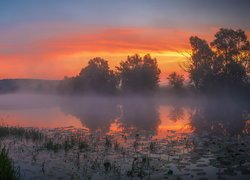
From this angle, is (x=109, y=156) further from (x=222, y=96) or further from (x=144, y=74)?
(x=144, y=74)

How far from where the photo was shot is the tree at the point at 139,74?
95.9m

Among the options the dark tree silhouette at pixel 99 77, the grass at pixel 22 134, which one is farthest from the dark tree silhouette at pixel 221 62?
the grass at pixel 22 134

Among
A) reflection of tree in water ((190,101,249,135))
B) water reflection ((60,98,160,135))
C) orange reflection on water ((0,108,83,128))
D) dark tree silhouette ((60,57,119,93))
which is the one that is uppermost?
dark tree silhouette ((60,57,119,93))

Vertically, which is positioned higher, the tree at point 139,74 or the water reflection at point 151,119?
the tree at point 139,74

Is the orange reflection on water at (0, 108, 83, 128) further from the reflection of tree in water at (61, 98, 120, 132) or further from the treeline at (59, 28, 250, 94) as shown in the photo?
the treeline at (59, 28, 250, 94)

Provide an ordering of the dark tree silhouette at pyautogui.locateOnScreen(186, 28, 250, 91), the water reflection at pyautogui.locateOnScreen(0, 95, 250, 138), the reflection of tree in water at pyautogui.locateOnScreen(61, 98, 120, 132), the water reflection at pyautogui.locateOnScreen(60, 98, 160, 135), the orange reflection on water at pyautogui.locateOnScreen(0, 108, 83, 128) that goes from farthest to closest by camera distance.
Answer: the dark tree silhouette at pyautogui.locateOnScreen(186, 28, 250, 91) < the orange reflection on water at pyautogui.locateOnScreen(0, 108, 83, 128) < the reflection of tree in water at pyautogui.locateOnScreen(61, 98, 120, 132) < the water reflection at pyautogui.locateOnScreen(60, 98, 160, 135) < the water reflection at pyautogui.locateOnScreen(0, 95, 250, 138)

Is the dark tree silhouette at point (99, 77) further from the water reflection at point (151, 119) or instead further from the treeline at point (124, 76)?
the water reflection at point (151, 119)

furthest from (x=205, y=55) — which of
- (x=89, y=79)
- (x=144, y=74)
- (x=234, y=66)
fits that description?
(x=89, y=79)

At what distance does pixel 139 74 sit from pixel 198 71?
2576 cm

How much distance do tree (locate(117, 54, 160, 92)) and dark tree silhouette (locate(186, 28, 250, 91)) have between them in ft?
68.4

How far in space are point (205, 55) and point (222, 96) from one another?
1136 centimetres

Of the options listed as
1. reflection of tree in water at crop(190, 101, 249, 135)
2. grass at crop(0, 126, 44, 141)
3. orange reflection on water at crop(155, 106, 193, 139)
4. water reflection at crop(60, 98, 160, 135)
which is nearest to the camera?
grass at crop(0, 126, 44, 141)

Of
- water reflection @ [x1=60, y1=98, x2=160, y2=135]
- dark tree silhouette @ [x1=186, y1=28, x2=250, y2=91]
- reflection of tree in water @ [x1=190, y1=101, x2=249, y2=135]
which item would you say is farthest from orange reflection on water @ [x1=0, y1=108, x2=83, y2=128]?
dark tree silhouette @ [x1=186, y1=28, x2=250, y2=91]

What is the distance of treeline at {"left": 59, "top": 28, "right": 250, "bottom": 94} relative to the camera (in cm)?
6906
